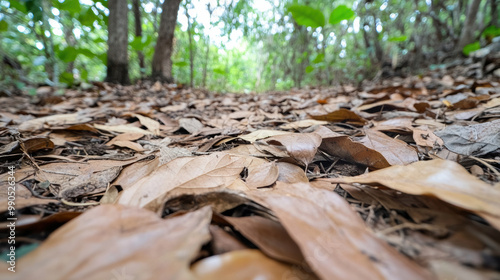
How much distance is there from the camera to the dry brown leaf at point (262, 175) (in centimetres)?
66

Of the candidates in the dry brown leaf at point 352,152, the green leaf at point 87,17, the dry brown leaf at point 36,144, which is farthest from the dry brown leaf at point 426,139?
the green leaf at point 87,17

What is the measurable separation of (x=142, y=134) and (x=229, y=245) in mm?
968

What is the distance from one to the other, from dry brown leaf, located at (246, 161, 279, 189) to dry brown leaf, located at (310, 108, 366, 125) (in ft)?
2.07

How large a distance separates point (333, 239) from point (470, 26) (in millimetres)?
4999

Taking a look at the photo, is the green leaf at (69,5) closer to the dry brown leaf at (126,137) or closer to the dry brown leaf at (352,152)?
the dry brown leaf at (126,137)

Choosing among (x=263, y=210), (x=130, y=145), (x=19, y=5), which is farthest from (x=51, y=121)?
(x=19, y=5)

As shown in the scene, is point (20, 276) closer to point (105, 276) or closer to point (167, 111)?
point (105, 276)

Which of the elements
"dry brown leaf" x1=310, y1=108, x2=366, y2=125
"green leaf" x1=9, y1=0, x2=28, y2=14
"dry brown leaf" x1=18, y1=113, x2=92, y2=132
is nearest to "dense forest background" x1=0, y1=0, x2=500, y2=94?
"green leaf" x1=9, y1=0, x2=28, y2=14

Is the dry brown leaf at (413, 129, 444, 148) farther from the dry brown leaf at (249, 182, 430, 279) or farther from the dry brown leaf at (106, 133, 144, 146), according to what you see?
the dry brown leaf at (106, 133, 144, 146)

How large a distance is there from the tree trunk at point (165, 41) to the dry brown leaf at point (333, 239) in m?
4.26

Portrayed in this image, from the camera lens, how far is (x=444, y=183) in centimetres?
48

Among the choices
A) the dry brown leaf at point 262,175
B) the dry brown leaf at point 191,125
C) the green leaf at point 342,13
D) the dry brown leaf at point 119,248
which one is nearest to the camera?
the dry brown leaf at point 119,248

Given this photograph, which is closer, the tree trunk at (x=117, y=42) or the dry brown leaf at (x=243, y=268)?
the dry brown leaf at (x=243, y=268)

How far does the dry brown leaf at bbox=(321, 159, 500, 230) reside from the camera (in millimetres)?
400
